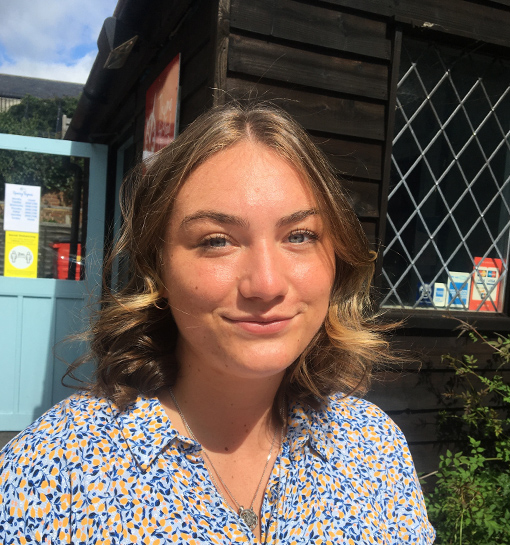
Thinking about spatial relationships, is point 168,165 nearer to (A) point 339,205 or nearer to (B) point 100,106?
(A) point 339,205

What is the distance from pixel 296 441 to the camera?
1.21 meters

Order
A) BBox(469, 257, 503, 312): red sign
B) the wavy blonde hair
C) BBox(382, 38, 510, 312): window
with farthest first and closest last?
BBox(469, 257, 503, 312): red sign → BBox(382, 38, 510, 312): window → the wavy blonde hair

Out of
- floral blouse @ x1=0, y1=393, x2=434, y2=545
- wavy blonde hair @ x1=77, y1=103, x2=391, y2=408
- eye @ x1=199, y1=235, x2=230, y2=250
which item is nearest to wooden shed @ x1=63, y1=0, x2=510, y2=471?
wavy blonde hair @ x1=77, y1=103, x2=391, y2=408

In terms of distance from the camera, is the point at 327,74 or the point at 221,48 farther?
the point at 327,74

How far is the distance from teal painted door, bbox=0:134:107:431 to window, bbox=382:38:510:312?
2280mm

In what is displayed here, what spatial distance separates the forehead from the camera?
104 cm

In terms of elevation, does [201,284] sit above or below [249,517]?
above

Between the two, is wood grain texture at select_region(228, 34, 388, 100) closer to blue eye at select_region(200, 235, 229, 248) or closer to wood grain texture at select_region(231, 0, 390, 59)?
wood grain texture at select_region(231, 0, 390, 59)

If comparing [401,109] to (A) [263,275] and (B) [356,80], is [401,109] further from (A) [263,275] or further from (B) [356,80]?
(A) [263,275]

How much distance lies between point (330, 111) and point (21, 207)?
2720 mm

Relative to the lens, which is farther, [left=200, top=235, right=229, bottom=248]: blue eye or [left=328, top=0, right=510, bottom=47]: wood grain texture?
[left=328, top=0, right=510, bottom=47]: wood grain texture

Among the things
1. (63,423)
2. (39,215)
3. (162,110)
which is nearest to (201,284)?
(63,423)

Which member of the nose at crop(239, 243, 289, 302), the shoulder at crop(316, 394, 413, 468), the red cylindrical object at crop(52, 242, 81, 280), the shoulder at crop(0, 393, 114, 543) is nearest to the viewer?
the shoulder at crop(0, 393, 114, 543)

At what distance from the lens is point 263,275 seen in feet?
3.32
